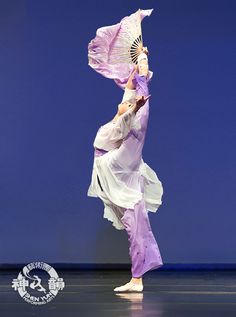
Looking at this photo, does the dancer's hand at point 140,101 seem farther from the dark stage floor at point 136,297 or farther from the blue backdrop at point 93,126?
the blue backdrop at point 93,126

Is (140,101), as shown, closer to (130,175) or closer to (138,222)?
(130,175)

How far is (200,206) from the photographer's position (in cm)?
506

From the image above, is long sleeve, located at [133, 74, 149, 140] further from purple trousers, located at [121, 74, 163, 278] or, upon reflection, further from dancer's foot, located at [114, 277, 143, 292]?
dancer's foot, located at [114, 277, 143, 292]

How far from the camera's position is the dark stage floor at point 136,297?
2.93 meters

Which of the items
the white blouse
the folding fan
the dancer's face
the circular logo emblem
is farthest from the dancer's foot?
the folding fan

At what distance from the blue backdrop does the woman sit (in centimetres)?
109

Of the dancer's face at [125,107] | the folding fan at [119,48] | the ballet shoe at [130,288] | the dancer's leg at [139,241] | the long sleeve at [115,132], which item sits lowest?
the ballet shoe at [130,288]

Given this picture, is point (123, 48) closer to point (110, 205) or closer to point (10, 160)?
point (110, 205)

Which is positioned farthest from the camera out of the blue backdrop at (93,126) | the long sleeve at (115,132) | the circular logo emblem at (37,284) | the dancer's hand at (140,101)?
the blue backdrop at (93,126)

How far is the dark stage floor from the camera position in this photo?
293 centimetres

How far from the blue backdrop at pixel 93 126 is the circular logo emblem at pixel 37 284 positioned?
322 mm

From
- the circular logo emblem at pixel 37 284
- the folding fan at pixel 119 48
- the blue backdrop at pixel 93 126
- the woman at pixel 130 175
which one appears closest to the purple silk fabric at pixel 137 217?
the woman at pixel 130 175

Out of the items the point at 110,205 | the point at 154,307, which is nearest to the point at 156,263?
the point at 110,205

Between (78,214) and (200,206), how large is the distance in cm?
83
